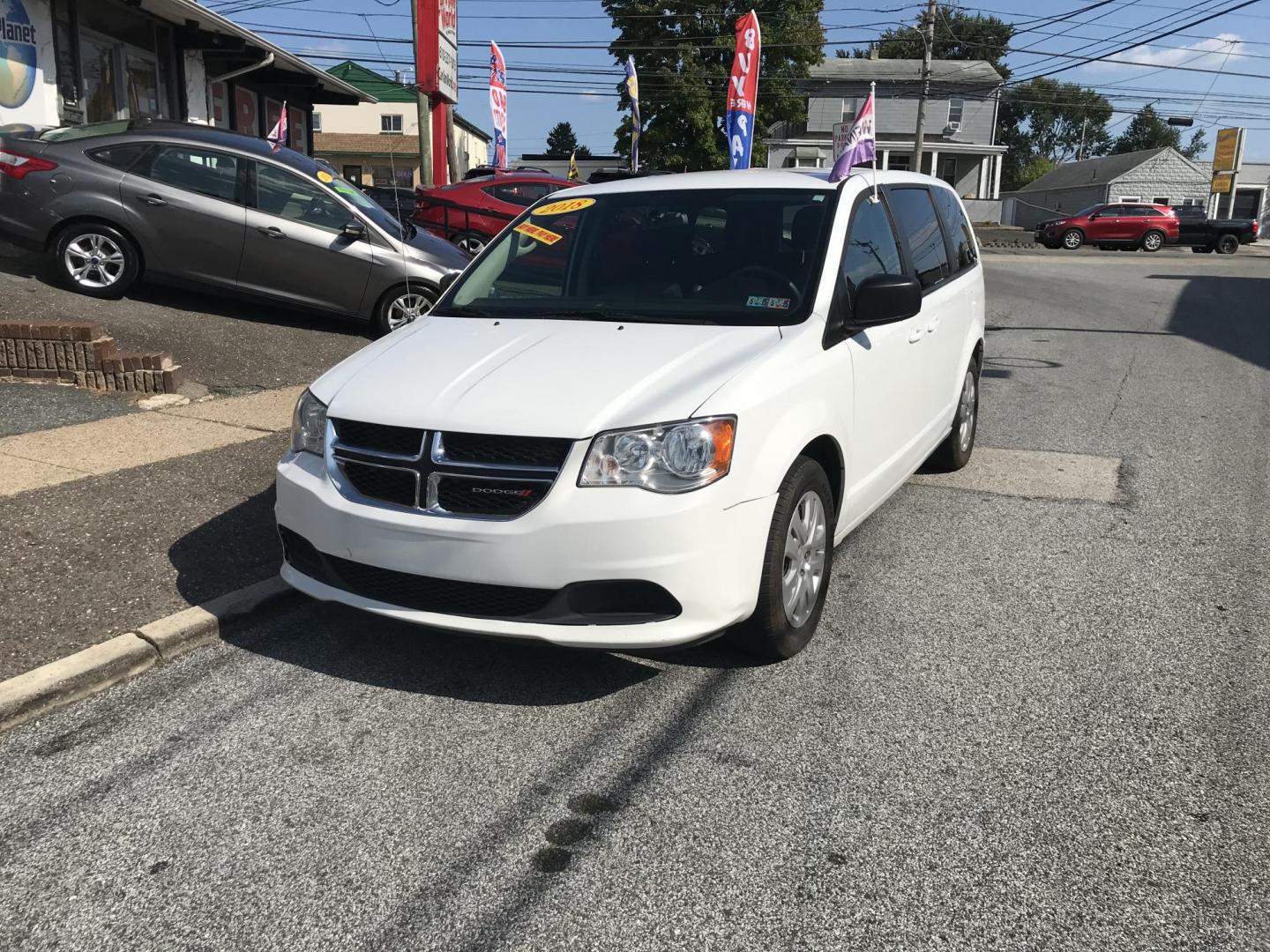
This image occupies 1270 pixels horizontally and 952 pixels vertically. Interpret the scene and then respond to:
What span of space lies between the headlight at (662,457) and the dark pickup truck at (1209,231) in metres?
38.7

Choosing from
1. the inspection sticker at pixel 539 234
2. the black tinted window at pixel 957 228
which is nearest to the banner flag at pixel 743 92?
the black tinted window at pixel 957 228

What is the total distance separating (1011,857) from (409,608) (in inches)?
80.2

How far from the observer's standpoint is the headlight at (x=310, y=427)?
3.99 m

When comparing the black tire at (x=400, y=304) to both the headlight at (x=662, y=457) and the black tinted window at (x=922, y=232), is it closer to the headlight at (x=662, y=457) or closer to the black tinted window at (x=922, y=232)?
the black tinted window at (x=922, y=232)

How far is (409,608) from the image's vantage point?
3.67 metres

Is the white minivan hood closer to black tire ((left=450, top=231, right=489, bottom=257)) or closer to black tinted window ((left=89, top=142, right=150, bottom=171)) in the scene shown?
black tinted window ((left=89, top=142, right=150, bottom=171))

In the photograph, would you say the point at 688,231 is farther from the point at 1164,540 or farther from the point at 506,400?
the point at 1164,540

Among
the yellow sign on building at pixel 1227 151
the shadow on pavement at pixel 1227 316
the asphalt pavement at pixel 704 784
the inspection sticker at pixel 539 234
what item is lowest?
the asphalt pavement at pixel 704 784

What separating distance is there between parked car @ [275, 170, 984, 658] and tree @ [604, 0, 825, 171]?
45989 mm

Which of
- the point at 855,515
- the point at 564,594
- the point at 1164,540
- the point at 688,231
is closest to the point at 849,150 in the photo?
the point at 688,231

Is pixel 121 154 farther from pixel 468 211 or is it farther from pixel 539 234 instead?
pixel 468 211

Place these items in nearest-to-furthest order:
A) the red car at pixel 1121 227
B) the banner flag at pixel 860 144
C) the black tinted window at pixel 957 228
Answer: the banner flag at pixel 860 144 → the black tinted window at pixel 957 228 → the red car at pixel 1121 227

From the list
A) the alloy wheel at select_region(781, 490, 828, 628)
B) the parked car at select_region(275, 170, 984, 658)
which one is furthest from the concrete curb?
the alloy wheel at select_region(781, 490, 828, 628)

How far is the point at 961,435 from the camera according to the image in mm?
6727
